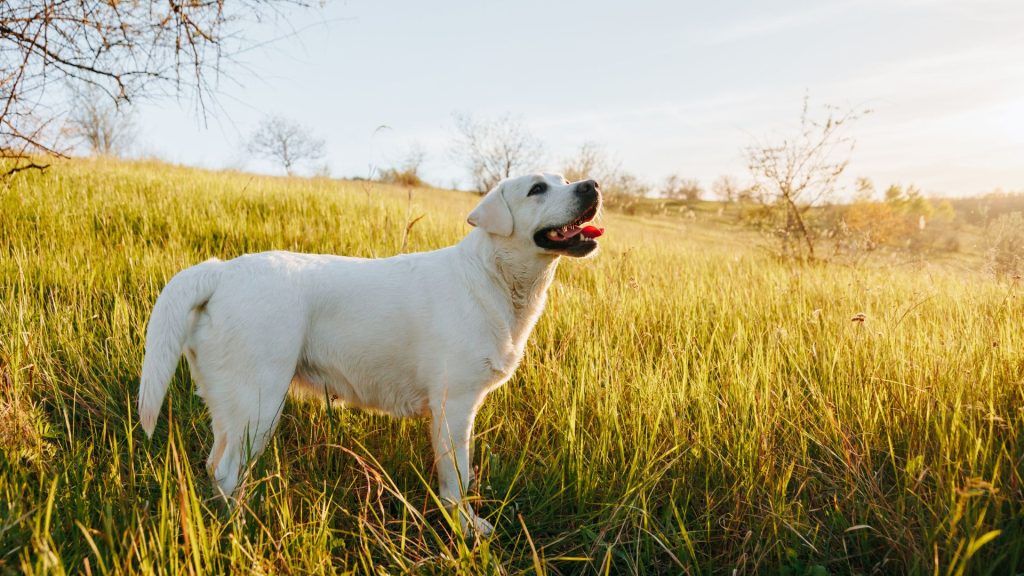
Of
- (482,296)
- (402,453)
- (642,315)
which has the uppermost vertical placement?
(482,296)

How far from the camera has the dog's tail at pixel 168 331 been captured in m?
2.40

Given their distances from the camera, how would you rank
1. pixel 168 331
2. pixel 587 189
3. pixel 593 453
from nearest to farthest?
pixel 168 331 → pixel 593 453 → pixel 587 189

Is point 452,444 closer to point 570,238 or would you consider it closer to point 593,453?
point 593,453

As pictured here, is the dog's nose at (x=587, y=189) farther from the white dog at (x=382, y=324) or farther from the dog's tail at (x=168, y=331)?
the dog's tail at (x=168, y=331)

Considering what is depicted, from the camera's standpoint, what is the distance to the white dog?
2701 millimetres

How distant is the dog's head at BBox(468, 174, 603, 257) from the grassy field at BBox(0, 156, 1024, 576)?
82 cm

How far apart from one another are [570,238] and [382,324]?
112 centimetres

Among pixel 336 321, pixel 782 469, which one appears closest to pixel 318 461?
pixel 336 321

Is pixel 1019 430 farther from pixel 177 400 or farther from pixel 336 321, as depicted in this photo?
pixel 177 400

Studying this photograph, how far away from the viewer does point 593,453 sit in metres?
2.74

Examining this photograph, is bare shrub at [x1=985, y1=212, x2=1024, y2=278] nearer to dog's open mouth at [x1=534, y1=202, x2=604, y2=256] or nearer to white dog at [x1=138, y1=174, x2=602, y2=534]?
dog's open mouth at [x1=534, y1=202, x2=604, y2=256]

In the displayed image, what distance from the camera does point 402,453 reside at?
10.0 feet

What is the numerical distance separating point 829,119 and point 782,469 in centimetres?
801

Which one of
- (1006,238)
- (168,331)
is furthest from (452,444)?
(1006,238)
